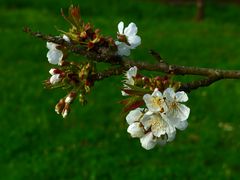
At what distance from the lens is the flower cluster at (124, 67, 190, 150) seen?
1.84 metres

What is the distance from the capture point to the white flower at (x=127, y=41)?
194 centimetres

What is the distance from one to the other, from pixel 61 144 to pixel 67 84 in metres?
5.68

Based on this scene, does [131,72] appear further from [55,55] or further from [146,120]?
[55,55]

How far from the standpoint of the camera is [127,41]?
80.5 inches

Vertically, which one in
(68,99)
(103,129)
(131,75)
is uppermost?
(131,75)

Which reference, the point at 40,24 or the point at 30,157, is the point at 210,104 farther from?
the point at 40,24

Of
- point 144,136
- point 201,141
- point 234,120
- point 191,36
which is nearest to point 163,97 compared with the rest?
point 144,136

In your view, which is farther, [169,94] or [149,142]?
[149,142]

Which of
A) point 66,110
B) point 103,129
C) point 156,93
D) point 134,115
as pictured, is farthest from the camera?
point 103,129

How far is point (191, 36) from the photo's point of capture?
46.0 ft

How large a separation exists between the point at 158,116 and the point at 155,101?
0.06 m

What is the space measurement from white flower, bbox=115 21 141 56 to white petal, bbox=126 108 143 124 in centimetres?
17

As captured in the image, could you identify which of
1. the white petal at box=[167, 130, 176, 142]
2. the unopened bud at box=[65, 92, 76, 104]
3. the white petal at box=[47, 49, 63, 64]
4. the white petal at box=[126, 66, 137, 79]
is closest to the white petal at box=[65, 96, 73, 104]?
the unopened bud at box=[65, 92, 76, 104]

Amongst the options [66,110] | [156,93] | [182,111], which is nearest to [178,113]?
[182,111]
